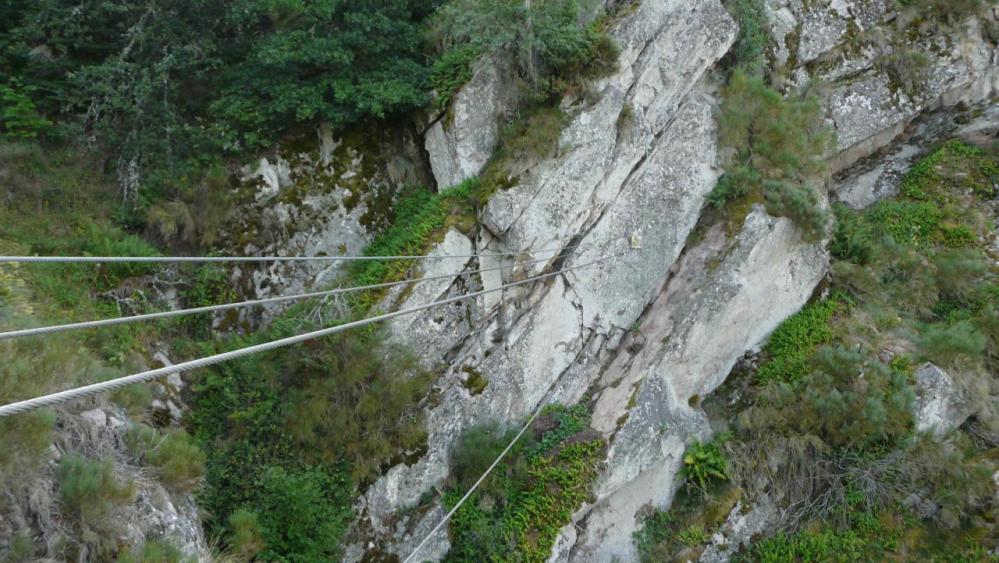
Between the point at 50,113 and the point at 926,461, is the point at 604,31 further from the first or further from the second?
the point at 50,113

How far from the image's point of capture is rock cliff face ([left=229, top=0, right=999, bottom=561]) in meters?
8.38

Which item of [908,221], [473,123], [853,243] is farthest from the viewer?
[908,221]

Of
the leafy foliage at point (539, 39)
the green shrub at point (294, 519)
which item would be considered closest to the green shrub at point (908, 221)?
the leafy foliage at point (539, 39)

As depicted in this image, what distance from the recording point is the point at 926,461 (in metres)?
8.25

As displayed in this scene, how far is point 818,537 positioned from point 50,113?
12216mm

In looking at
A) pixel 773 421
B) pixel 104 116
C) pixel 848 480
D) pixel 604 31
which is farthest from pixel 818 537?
pixel 104 116

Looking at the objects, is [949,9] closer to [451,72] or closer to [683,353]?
[683,353]

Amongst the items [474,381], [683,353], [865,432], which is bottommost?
[865,432]

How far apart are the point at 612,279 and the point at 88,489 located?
6.51 meters

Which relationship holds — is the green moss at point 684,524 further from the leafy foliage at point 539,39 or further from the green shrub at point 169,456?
the leafy foliage at point 539,39

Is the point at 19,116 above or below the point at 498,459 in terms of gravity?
above

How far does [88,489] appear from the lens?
5320 mm

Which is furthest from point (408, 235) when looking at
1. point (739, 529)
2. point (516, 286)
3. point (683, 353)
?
point (739, 529)

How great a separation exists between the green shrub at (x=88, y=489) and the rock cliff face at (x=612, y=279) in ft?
9.56
